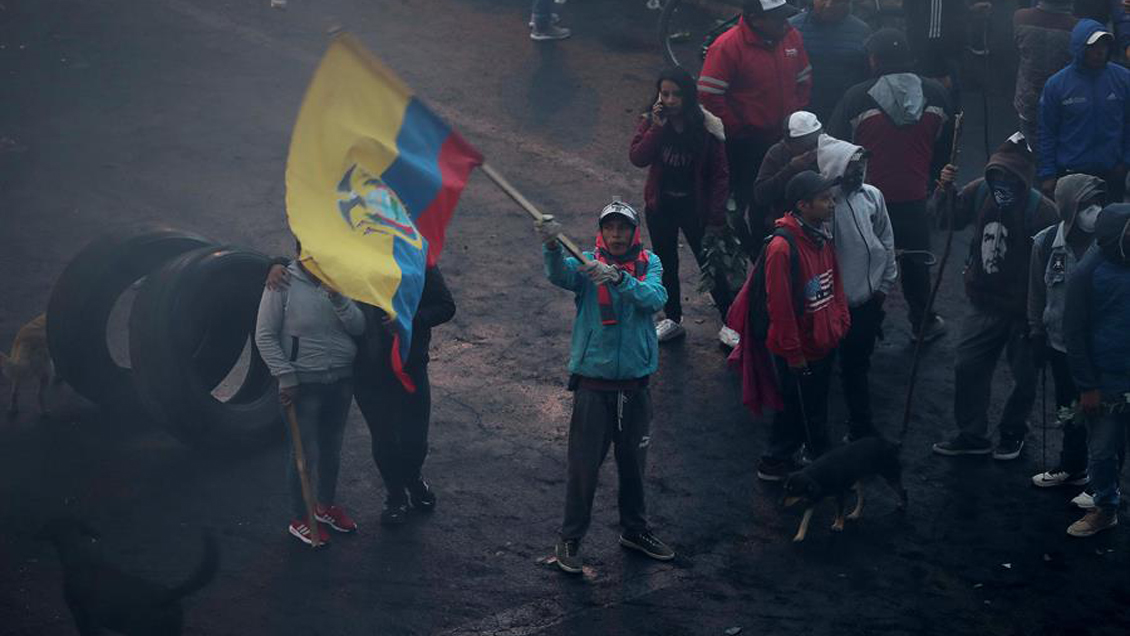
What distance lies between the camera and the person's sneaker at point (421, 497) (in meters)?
8.85

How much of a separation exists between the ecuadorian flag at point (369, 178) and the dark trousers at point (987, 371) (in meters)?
3.96

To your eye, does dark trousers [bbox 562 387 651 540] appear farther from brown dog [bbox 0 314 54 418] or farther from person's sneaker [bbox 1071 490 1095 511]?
brown dog [bbox 0 314 54 418]

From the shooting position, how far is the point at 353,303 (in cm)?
819

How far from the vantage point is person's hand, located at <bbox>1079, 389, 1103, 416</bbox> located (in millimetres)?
8562

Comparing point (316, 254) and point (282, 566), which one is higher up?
point (316, 254)

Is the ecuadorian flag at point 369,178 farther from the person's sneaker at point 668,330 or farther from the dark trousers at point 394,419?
the person's sneaker at point 668,330

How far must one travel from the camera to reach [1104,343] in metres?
8.49

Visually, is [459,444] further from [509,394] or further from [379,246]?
[379,246]

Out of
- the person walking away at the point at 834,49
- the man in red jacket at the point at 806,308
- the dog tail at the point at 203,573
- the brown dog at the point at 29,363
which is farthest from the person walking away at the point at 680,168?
the brown dog at the point at 29,363

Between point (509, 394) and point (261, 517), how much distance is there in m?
2.20

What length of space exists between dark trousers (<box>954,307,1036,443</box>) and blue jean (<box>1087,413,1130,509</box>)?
823 millimetres

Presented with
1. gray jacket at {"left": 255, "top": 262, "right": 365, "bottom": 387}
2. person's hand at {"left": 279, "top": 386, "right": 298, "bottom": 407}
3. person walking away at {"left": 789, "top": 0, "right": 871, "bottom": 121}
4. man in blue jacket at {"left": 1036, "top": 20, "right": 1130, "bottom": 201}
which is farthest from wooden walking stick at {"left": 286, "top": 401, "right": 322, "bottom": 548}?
man in blue jacket at {"left": 1036, "top": 20, "right": 1130, "bottom": 201}

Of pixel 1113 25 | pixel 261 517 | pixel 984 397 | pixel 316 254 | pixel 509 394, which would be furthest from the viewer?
pixel 1113 25

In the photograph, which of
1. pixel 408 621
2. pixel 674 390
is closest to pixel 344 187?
pixel 408 621
